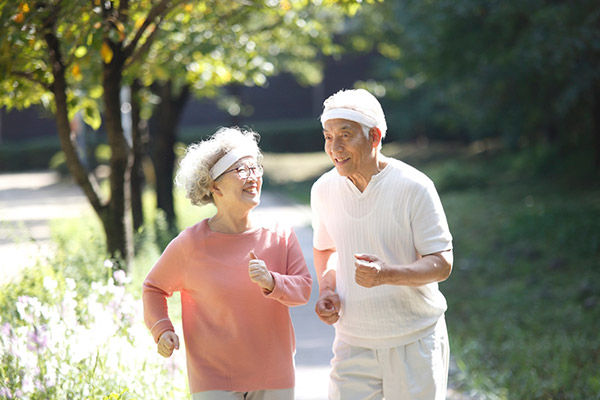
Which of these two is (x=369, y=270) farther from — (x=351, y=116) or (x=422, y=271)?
(x=351, y=116)

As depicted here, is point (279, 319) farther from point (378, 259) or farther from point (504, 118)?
point (504, 118)

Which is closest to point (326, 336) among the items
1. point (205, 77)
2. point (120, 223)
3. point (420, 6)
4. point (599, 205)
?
point (120, 223)

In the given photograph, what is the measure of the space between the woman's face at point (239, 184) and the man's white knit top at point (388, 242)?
1.18 feet

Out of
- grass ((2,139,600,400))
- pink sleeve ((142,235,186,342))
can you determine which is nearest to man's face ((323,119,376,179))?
pink sleeve ((142,235,186,342))

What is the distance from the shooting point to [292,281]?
9.75 ft

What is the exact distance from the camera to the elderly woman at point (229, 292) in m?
3.01

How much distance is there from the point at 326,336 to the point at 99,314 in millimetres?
3377

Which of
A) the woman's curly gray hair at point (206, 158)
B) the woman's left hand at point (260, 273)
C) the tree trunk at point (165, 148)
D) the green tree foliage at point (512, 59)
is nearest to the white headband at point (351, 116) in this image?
the woman's curly gray hair at point (206, 158)

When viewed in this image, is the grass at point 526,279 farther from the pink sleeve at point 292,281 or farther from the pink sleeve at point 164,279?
the pink sleeve at point 164,279

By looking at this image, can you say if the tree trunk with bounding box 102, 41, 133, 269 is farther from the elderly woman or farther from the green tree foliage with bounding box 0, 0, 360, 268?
the elderly woman

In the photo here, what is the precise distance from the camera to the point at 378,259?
9.48 feet

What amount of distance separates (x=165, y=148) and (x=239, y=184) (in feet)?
23.5

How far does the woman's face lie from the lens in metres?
3.06

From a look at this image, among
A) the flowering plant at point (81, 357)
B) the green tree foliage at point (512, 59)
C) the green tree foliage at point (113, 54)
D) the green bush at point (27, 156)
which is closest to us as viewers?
the flowering plant at point (81, 357)
